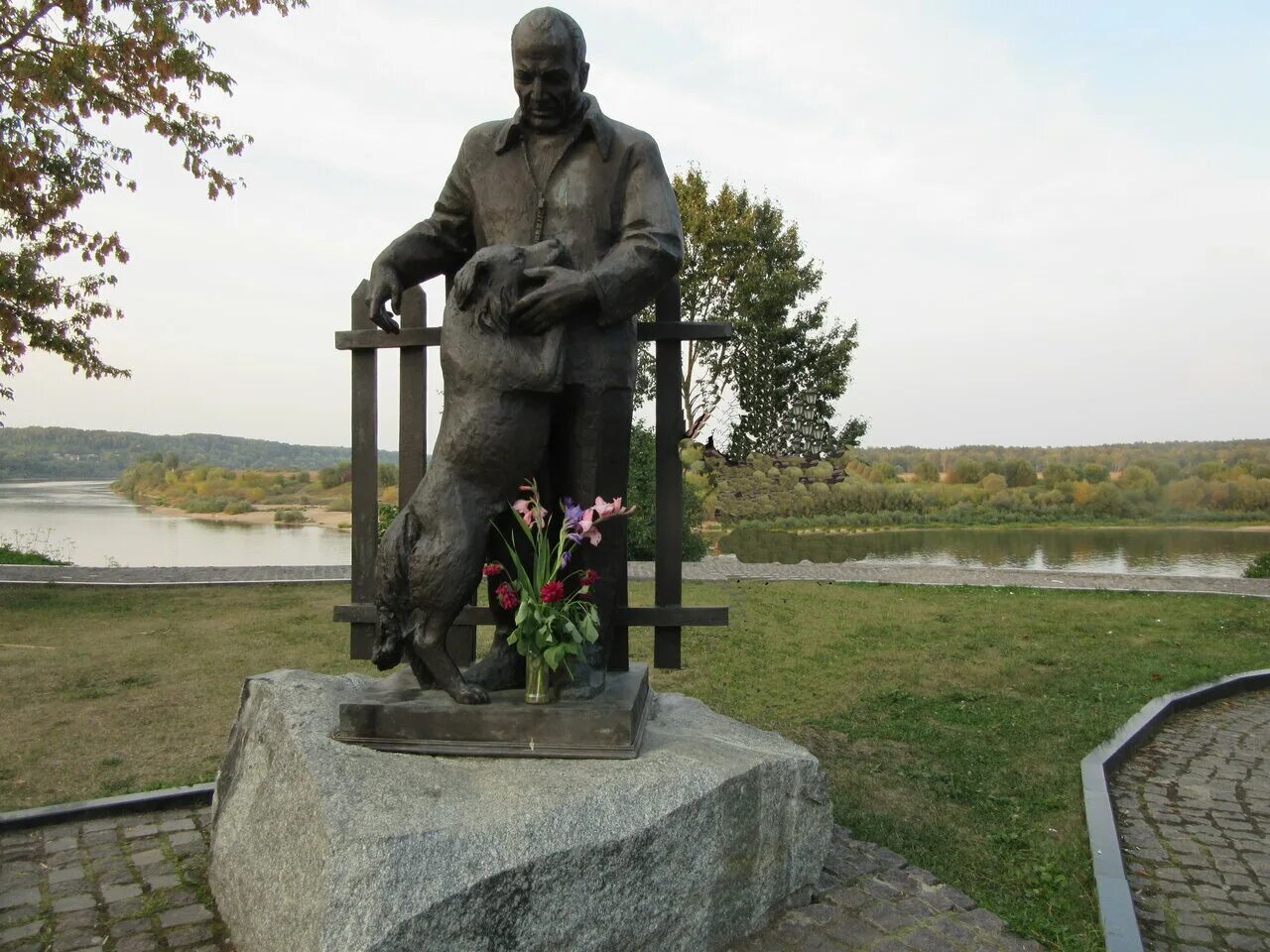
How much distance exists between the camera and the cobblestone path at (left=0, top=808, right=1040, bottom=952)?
9.14ft

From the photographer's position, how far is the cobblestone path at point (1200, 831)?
3.11m

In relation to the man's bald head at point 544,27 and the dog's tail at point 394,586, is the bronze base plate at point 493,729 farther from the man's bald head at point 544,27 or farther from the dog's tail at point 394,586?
the man's bald head at point 544,27

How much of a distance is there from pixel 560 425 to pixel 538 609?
0.73 m

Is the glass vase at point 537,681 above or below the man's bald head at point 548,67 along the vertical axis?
below

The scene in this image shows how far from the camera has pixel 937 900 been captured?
307 cm

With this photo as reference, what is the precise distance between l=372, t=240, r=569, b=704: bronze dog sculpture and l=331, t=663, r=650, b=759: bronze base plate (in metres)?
0.14

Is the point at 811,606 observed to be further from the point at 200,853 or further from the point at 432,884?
the point at 432,884

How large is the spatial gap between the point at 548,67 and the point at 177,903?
2840 millimetres

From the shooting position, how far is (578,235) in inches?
130

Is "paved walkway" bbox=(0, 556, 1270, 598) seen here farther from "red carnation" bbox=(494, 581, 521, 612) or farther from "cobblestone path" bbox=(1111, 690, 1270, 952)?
"red carnation" bbox=(494, 581, 521, 612)

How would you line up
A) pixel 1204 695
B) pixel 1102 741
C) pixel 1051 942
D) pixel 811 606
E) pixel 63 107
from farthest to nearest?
1. pixel 811 606
2. pixel 63 107
3. pixel 1204 695
4. pixel 1102 741
5. pixel 1051 942

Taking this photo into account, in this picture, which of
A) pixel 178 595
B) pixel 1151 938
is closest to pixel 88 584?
pixel 178 595

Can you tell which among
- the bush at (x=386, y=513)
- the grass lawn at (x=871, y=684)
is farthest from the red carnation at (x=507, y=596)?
the bush at (x=386, y=513)

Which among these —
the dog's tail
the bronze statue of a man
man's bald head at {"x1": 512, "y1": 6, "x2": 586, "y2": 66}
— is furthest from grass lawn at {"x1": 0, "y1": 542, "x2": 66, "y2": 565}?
man's bald head at {"x1": 512, "y1": 6, "x2": 586, "y2": 66}
